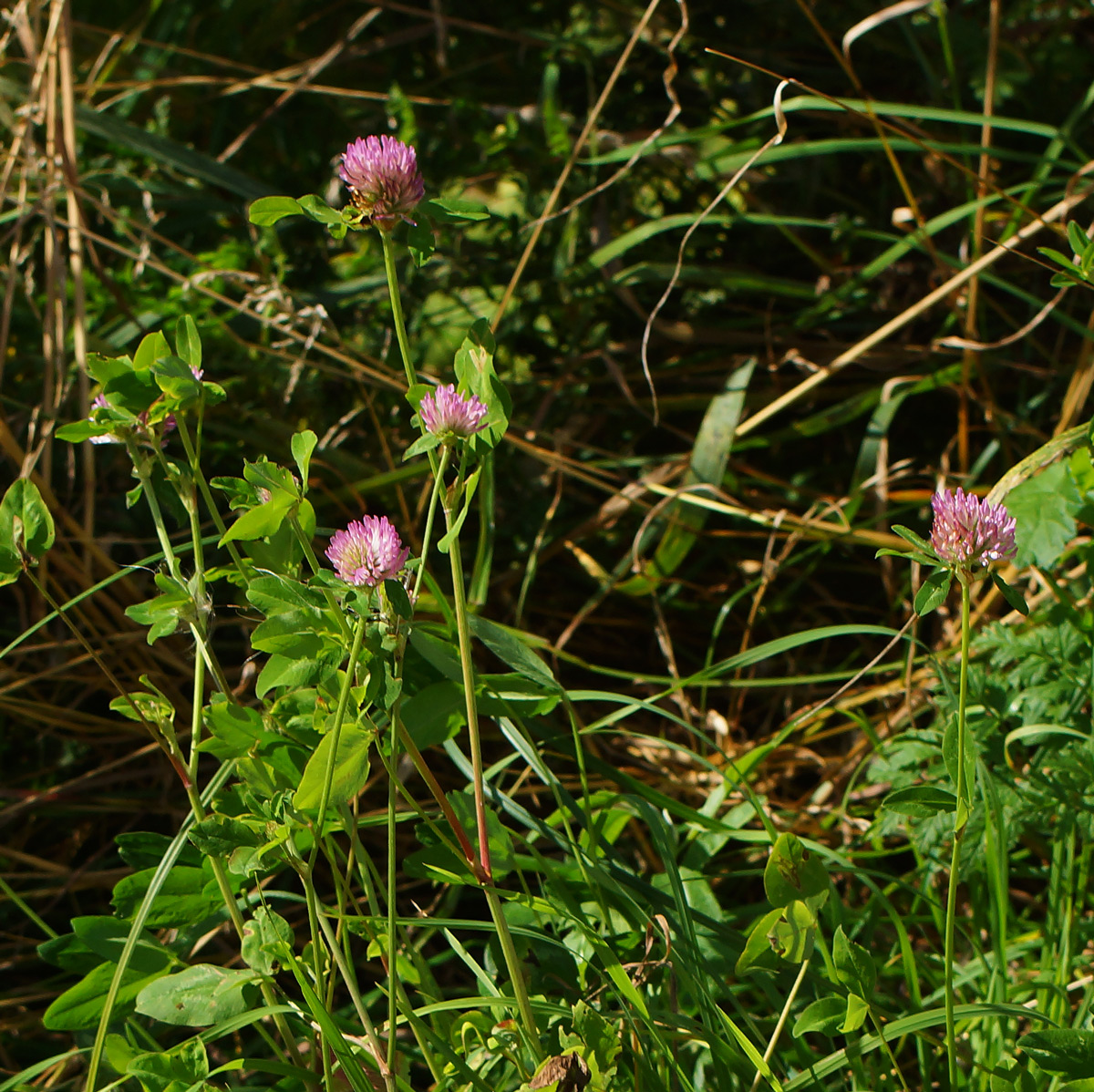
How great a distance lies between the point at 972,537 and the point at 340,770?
36 centimetres

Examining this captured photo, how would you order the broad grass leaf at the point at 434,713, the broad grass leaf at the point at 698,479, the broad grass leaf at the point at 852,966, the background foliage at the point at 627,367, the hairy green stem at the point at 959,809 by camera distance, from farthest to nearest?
the broad grass leaf at the point at 698,479
the background foliage at the point at 627,367
the broad grass leaf at the point at 434,713
the broad grass leaf at the point at 852,966
the hairy green stem at the point at 959,809

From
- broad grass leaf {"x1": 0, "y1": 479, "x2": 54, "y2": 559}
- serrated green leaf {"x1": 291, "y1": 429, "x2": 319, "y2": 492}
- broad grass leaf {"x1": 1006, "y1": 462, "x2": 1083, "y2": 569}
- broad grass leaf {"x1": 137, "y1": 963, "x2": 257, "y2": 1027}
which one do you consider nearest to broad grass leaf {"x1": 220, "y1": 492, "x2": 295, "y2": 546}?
serrated green leaf {"x1": 291, "y1": 429, "x2": 319, "y2": 492}

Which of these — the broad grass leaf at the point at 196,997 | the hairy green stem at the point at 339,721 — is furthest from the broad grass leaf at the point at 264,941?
the hairy green stem at the point at 339,721

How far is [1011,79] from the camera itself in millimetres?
1450

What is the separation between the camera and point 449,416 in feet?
1.91

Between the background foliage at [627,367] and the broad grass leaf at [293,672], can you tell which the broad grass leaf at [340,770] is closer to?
the broad grass leaf at [293,672]

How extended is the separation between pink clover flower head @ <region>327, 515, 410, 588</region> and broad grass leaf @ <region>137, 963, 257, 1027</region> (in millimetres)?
278

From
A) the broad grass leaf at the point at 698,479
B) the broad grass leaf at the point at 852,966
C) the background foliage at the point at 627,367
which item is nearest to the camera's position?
the broad grass leaf at the point at 852,966

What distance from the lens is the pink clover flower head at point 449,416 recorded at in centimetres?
58

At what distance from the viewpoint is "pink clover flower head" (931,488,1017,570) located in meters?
0.56

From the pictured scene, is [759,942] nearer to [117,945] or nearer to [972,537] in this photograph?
[972,537]

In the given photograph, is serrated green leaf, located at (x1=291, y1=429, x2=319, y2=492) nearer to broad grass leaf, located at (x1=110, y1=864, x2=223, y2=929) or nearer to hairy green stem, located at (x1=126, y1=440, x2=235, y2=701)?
hairy green stem, located at (x1=126, y1=440, x2=235, y2=701)

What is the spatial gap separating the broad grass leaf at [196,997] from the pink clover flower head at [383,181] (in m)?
0.46

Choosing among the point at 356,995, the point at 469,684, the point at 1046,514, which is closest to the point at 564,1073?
the point at 356,995
